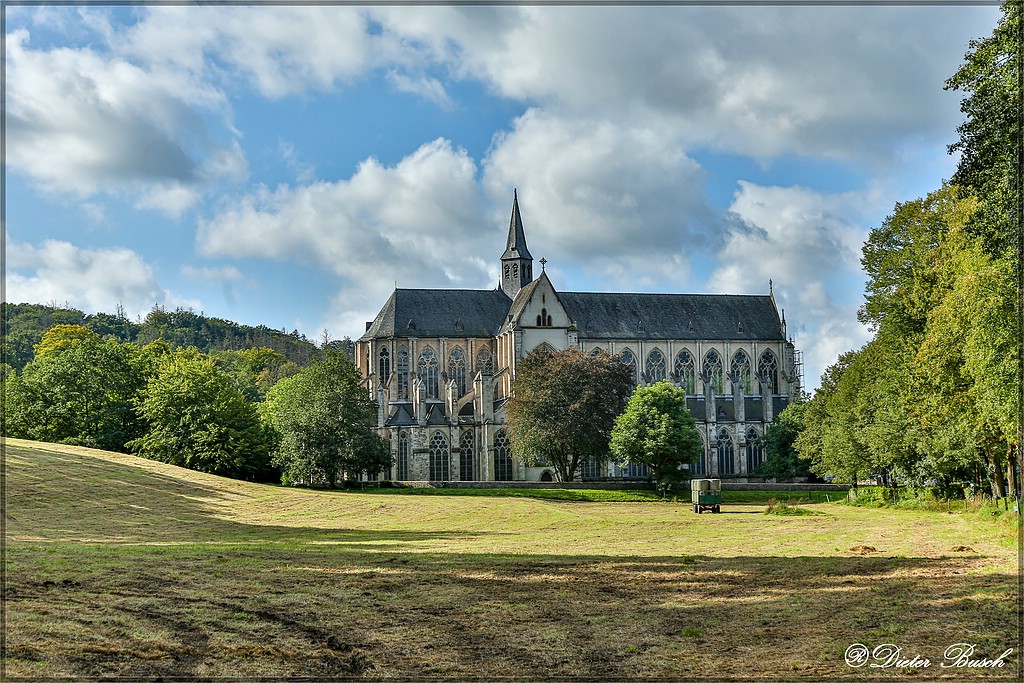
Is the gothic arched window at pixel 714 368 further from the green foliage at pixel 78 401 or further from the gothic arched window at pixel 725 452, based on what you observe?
the green foliage at pixel 78 401

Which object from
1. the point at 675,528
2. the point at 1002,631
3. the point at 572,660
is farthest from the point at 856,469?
the point at 572,660

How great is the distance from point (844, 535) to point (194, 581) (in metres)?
20.0

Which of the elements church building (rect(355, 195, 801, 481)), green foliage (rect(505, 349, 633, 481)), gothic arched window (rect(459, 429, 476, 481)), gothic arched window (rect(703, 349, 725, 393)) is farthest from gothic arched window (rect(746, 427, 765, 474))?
gothic arched window (rect(459, 429, 476, 481))

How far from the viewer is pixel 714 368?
269 feet

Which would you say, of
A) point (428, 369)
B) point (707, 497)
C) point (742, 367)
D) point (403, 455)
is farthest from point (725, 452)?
point (707, 497)

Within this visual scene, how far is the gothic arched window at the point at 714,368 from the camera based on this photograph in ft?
268

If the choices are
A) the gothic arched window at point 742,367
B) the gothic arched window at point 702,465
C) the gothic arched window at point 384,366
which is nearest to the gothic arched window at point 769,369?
the gothic arched window at point 742,367

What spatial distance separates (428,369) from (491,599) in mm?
61779

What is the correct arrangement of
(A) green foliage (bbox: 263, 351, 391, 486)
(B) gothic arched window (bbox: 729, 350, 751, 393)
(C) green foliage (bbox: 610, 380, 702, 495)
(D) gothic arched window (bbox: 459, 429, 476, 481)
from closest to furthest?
(A) green foliage (bbox: 263, 351, 391, 486) < (C) green foliage (bbox: 610, 380, 702, 495) < (D) gothic arched window (bbox: 459, 429, 476, 481) < (B) gothic arched window (bbox: 729, 350, 751, 393)

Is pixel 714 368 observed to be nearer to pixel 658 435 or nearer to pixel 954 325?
pixel 658 435

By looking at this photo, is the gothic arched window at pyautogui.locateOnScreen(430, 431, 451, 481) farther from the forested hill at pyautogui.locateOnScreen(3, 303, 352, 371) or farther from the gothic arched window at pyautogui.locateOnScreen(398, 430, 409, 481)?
the forested hill at pyautogui.locateOnScreen(3, 303, 352, 371)

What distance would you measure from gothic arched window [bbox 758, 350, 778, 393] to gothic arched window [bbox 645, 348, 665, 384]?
934 centimetres

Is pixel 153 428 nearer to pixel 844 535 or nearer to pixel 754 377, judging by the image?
pixel 844 535

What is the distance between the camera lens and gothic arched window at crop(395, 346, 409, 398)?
76.2 metres
